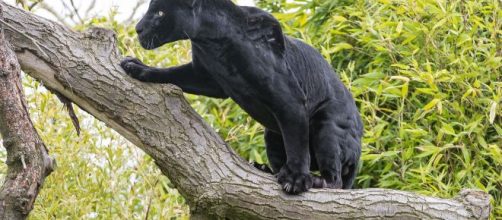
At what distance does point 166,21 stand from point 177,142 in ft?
1.55

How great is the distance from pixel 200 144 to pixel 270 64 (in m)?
0.41

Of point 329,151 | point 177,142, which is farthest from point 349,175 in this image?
point 177,142

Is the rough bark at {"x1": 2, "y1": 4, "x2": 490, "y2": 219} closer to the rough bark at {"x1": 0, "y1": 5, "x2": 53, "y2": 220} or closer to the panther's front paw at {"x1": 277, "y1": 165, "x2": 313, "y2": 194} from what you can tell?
the panther's front paw at {"x1": 277, "y1": 165, "x2": 313, "y2": 194}

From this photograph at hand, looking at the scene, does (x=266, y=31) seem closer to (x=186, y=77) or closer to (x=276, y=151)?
(x=186, y=77)

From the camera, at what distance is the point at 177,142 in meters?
3.78

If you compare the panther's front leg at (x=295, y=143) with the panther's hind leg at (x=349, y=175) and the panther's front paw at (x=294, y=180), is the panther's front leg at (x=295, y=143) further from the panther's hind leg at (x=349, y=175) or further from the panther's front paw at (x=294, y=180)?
the panther's hind leg at (x=349, y=175)

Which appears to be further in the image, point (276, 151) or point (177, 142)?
point (276, 151)

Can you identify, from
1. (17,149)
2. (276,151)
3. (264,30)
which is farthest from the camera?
(276,151)

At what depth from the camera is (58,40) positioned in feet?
12.5

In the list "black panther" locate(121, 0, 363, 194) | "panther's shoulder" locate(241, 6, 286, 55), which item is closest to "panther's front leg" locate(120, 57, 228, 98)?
"black panther" locate(121, 0, 363, 194)

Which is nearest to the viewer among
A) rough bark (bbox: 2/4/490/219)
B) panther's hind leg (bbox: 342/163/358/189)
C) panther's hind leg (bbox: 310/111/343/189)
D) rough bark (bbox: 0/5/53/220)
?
rough bark (bbox: 0/5/53/220)

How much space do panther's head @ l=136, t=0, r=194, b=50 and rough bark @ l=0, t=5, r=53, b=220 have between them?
64 cm

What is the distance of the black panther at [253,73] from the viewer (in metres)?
3.83

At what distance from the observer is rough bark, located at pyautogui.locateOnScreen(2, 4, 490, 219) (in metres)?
3.73
